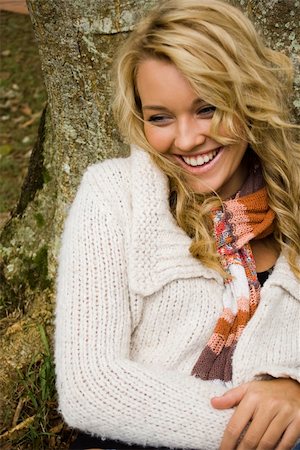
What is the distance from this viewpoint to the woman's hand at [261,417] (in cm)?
222

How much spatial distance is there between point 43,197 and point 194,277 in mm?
1362

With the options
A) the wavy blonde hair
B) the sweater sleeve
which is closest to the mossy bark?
the wavy blonde hair

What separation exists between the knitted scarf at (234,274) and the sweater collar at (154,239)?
0.08 metres

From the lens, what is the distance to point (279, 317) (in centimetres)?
252

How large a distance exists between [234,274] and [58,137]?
3.67 ft

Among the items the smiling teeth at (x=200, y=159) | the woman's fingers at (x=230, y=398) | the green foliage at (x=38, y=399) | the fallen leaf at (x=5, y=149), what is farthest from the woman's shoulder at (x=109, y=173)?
the fallen leaf at (x=5, y=149)

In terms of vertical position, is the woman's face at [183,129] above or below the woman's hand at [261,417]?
above

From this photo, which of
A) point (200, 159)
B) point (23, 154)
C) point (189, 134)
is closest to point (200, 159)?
point (200, 159)

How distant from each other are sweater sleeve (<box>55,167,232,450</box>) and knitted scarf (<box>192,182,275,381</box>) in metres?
0.14

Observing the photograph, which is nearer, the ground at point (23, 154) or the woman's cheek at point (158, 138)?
the woman's cheek at point (158, 138)

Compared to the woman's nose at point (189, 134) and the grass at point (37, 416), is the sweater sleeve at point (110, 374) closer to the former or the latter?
the woman's nose at point (189, 134)

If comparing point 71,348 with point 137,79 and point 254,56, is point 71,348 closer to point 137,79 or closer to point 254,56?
point 137,79

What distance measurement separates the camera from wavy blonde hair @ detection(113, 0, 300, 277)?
2273 mm

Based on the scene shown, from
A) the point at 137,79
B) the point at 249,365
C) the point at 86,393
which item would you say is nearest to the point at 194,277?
the point at 249,365
